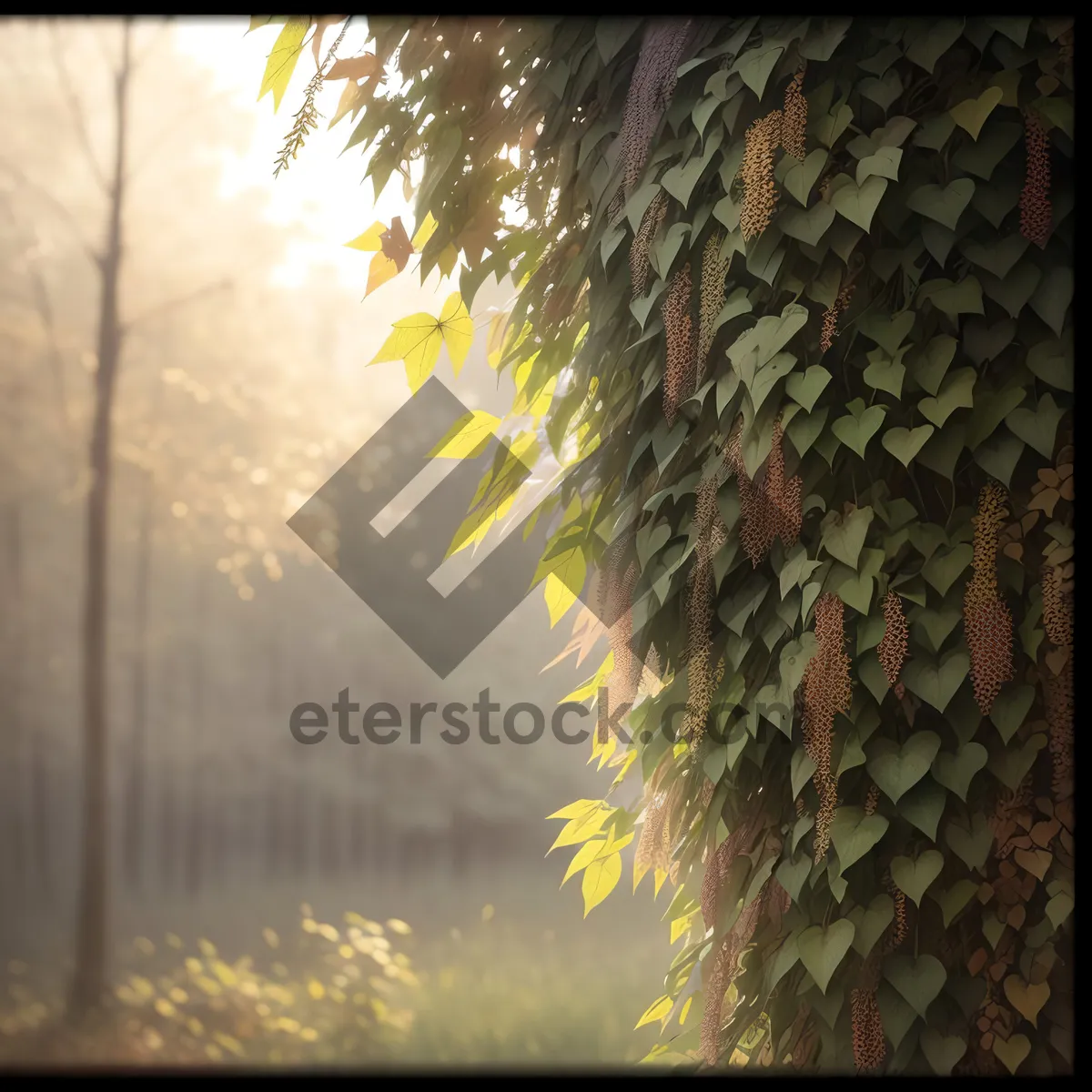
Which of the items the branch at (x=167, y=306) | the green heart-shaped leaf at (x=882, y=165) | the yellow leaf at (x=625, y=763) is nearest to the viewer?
the green heart-shaped leaf at (x=882, y=165)

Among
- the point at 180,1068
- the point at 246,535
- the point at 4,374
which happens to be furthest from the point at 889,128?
the point at 180,1068

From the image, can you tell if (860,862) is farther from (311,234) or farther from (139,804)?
(311,234)

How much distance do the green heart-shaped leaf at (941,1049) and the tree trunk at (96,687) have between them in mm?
1133

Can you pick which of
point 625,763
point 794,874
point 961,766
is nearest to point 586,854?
point 625,763

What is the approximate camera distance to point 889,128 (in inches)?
35.9

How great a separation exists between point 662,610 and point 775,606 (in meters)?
0.15

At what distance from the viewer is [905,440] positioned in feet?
2.99

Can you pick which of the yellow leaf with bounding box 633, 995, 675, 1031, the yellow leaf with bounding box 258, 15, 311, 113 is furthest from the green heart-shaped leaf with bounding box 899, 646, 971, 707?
the yellow leaf with bounding box 258, 15, 311, 113

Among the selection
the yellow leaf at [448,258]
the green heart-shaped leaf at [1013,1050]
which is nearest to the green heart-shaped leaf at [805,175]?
the yellow leaf at [448,258]

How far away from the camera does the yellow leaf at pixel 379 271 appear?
1.19m

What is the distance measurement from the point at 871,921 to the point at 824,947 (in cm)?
6

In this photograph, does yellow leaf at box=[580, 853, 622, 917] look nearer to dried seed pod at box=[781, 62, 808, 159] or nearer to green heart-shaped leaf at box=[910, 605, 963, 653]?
green heart-shaped leaf at box=[910, 605, 963, 653]

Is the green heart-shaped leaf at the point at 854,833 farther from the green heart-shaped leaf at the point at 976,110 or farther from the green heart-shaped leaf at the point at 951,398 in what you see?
the green heart-shaped leaf at the point at 976,110

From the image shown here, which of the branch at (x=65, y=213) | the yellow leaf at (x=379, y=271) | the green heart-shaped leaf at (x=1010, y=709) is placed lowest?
the green heart-shaped leaf at (x=1010, y=709)
